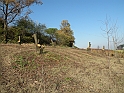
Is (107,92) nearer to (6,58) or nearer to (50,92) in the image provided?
(50,92)

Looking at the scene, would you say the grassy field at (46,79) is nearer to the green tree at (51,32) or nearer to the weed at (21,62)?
the weed at (21,62)

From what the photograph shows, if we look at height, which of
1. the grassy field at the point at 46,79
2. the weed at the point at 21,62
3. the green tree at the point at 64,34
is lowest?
the grassy field at the point at 46,79

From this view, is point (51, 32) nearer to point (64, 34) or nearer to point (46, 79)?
point (64, 34)

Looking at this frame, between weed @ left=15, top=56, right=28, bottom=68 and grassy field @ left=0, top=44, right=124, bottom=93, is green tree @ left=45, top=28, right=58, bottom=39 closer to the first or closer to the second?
grassy field @ left=0, top=44, right=124, bottom=93

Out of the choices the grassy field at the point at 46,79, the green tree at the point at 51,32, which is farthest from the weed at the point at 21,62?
the green tree at the point at 51,32

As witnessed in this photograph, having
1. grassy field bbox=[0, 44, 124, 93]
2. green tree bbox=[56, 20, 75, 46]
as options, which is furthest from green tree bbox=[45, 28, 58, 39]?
grassy field bbox=[0, 44, 124, 93]

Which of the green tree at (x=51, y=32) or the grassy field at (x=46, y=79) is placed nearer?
the grassy field at (x=46, y=79)

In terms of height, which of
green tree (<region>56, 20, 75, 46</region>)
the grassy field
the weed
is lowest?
the grassy field

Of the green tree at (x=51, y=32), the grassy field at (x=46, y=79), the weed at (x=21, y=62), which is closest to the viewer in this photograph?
the grassy field at (x=46, y=79)

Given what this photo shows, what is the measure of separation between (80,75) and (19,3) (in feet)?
45.7

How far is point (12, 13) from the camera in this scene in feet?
55.5

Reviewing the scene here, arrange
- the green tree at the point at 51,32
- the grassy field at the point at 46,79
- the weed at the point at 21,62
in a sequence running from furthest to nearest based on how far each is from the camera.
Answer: the green tree at the point at 51,32
the weed at the point at 21,62
the grassy field at the point at 46,79

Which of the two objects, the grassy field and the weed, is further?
the weed

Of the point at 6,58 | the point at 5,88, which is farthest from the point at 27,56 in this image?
the point at 5,88
